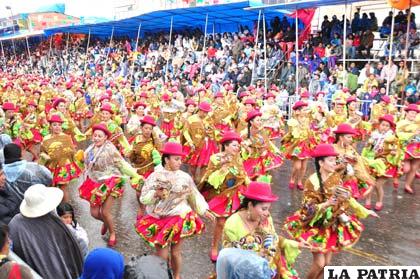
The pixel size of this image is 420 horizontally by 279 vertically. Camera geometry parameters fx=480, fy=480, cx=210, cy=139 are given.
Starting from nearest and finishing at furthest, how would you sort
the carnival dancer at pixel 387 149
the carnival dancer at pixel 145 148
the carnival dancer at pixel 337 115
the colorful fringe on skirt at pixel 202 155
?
the carnival dancer at pixel 145 148
the carnival dancer at pixel 387 149
the colorful fringe on skirt at pixel 202 155
the carnival dancer at pixel 337 115

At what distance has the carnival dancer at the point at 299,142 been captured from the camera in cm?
925

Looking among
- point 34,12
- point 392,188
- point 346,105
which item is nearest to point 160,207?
point 392,188

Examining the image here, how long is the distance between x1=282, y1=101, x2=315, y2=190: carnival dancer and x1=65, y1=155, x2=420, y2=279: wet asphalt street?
46 cm

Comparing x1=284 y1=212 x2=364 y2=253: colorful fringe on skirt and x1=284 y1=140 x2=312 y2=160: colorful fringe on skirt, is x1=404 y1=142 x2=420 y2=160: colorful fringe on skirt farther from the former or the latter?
x1=284 y1=212 x2=364 y2=253: colorful fringe on skirt

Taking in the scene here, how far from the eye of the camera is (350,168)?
228 inches

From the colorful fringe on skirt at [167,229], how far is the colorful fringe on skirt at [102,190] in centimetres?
150

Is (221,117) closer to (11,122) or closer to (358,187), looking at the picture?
(11,122)

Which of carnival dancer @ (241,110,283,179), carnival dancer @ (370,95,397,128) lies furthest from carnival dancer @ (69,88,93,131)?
carnival dancer @ (370,95,397,128)

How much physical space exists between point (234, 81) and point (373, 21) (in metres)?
6.29

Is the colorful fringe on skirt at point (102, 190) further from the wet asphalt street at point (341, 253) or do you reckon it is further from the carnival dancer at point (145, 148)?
the carnival dancer at point (145, 148)

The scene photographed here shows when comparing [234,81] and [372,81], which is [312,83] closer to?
[372,81]

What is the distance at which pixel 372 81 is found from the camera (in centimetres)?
1596

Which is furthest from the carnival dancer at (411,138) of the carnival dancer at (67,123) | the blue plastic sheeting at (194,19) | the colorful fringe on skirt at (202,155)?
the blue plastic sheeting at (194,19)

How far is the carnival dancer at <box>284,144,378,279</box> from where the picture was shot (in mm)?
4898
